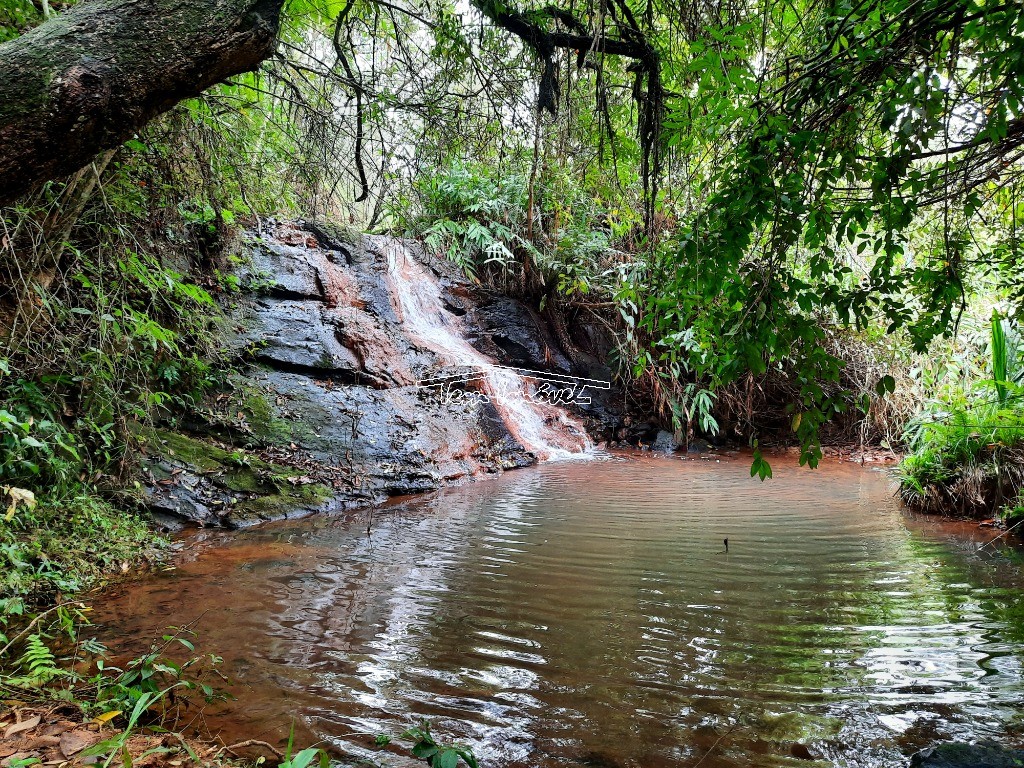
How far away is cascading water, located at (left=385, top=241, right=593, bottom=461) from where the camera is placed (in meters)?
10.3

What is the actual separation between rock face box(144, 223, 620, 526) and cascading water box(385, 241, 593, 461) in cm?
4

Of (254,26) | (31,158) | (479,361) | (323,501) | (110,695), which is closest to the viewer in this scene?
(31,158)

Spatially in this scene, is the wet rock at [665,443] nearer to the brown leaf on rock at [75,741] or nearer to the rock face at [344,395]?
the rock face at [344,395]

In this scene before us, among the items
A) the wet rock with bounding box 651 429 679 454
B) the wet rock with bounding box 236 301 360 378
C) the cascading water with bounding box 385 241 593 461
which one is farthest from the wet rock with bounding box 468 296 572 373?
the wet rock with bounding box 236 301 360 378

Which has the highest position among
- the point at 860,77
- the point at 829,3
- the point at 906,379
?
the point at 829,3

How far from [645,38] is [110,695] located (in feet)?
12.9

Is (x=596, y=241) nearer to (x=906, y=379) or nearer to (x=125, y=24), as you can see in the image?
(x=906, y=379)

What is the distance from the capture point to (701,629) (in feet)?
10.3

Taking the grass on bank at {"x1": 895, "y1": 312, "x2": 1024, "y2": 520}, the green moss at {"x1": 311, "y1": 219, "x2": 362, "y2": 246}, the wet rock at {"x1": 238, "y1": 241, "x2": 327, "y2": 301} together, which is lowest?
the grass on bank at {"x1": 895, "y1": 312, "x2": 1024, "y2": 520}

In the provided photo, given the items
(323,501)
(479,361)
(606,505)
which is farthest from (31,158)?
(479,361)

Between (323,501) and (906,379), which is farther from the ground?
(906,379)

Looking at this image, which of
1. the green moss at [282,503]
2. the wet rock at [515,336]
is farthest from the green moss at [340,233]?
the green moss at [282,503]

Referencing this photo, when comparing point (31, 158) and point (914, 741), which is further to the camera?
point (914, 741)

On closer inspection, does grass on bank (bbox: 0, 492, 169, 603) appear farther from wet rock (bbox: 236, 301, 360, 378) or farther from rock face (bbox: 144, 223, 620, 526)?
wet rock (bbox: 236, 301, 360, 378)
